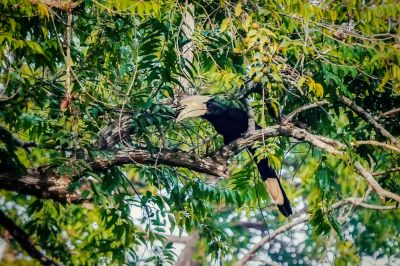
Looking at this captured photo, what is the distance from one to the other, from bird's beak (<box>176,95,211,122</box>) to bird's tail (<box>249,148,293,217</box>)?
1.76 ft

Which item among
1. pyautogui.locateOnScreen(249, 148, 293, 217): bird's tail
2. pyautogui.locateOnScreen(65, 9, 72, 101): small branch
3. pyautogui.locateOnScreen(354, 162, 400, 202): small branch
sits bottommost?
pyautogui.locateOnScreen(249, 148, 293, 217): bird's tail

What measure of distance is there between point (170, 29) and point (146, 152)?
0.89m

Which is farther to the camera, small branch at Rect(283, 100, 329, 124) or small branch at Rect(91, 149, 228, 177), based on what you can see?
small branch at Rect(283, 100, 329, 124)

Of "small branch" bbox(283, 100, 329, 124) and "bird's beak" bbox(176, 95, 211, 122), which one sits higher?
"bird's beak" bbox(176, 95, 211, 122)

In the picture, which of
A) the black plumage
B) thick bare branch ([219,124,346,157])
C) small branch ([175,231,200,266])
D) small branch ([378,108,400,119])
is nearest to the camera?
thick bare branch ([219,124,346,157])

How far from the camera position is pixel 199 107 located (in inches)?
145

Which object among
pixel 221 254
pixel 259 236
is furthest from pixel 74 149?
pixel 259 236

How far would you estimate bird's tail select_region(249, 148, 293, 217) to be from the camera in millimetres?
3953

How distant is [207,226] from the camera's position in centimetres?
418

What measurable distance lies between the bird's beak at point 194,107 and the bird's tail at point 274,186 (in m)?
0.54

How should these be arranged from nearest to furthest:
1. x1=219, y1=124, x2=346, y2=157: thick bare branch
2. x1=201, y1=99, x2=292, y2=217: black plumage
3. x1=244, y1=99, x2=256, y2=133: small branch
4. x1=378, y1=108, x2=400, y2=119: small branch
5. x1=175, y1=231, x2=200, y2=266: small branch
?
x1=219, y1=124, x2=346, y2=157: thick bare branch
x1=244, y1=99, x2=256, y2=133: small branch
x1=201, y1=99, x2=292, y2=217: black plumage
x1=378, y1=108, x2=400, y2=119: small branch
x1=175, y1=231, x2=200, y2=266: small branch

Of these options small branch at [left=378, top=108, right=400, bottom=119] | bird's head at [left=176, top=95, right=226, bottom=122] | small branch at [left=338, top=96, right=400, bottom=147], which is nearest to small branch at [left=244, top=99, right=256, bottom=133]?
bird's head at [left=176, top=95, right=226, bottom=122]

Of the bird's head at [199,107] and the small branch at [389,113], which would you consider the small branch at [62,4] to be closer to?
the bird's head at [199,107]

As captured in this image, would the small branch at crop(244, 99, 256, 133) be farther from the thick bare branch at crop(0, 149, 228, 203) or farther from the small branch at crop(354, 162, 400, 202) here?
the small branch at crop(354, 162, 400, 202)
